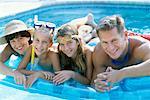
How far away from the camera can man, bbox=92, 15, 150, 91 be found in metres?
3.14

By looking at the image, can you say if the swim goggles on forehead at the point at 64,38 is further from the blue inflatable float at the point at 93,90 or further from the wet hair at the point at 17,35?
the wet hair at the point at 17,35

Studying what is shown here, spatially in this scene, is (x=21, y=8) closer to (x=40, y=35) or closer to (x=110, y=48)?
(x=40, y=35)

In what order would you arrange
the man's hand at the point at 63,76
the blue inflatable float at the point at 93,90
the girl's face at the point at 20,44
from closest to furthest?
the blue inflatable float at the point at 93,90 < the man's hand at the point at 63,76 < the girl's face at the point at 20,44

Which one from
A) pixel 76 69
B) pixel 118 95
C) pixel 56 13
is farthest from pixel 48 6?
pixel 118 95

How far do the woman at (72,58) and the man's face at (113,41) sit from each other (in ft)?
1.52

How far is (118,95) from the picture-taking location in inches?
134

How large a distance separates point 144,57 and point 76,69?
83cm

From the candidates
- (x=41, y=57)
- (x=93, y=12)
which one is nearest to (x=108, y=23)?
(x=41, y=57)

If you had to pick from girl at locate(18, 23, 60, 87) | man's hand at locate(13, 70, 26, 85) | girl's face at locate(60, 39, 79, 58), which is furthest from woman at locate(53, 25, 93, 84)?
man's hand at locate(13, 70, 26, 85)

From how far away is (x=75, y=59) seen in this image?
3.82 m

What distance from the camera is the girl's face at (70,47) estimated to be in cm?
365

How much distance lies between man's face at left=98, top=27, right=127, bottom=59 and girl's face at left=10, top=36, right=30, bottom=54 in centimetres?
118

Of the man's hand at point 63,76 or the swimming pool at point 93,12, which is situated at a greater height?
the man's hand at point 63,76

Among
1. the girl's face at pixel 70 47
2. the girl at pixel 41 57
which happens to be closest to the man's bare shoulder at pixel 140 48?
the girl's face at pixel 70 47
